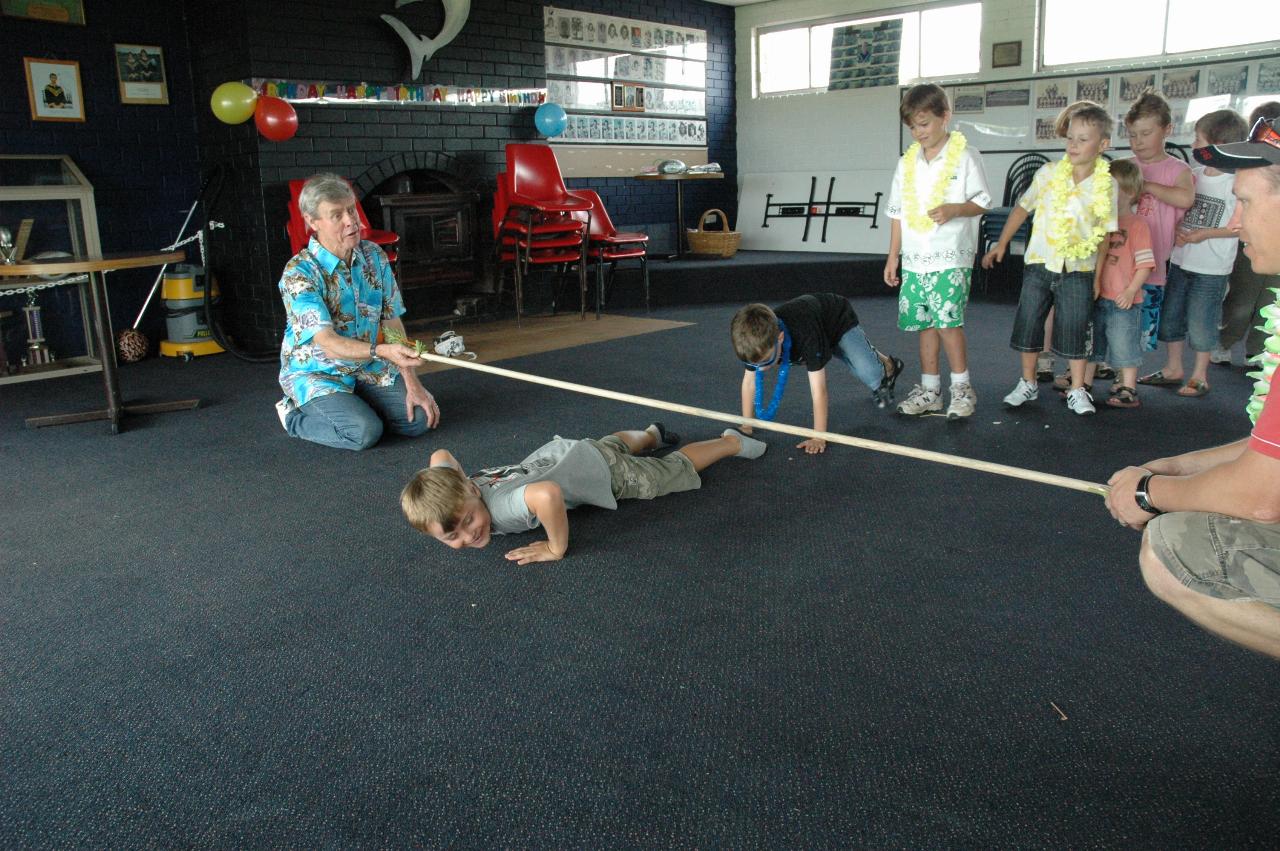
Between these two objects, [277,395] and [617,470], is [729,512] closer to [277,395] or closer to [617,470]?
[617,470]

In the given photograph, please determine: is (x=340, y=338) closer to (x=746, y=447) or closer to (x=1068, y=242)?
(x=746, y=447)

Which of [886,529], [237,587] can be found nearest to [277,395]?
[237,587]

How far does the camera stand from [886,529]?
2.70 m

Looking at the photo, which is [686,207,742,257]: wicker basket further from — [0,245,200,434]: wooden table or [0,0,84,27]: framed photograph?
[0,245,200,434]: wooden table

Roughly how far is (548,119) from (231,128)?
7.40 feet

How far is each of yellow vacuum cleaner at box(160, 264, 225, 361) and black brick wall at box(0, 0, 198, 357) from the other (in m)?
0.26

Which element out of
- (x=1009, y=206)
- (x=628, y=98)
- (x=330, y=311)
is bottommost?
(x=330, y=311)

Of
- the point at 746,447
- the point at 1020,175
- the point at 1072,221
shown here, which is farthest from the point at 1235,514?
the point at 1020,175

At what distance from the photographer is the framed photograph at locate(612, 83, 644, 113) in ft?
27.4

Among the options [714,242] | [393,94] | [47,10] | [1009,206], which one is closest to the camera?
[47,10]

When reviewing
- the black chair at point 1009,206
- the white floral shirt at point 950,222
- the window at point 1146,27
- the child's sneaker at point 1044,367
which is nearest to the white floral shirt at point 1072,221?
the white floral shirt at point 950,222

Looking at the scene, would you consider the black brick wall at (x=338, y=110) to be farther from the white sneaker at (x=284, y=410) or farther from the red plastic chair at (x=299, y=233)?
the white sneaker at (x=284, y=410)

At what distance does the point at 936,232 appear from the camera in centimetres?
376

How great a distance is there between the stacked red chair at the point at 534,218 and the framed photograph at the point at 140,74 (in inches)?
86.0
